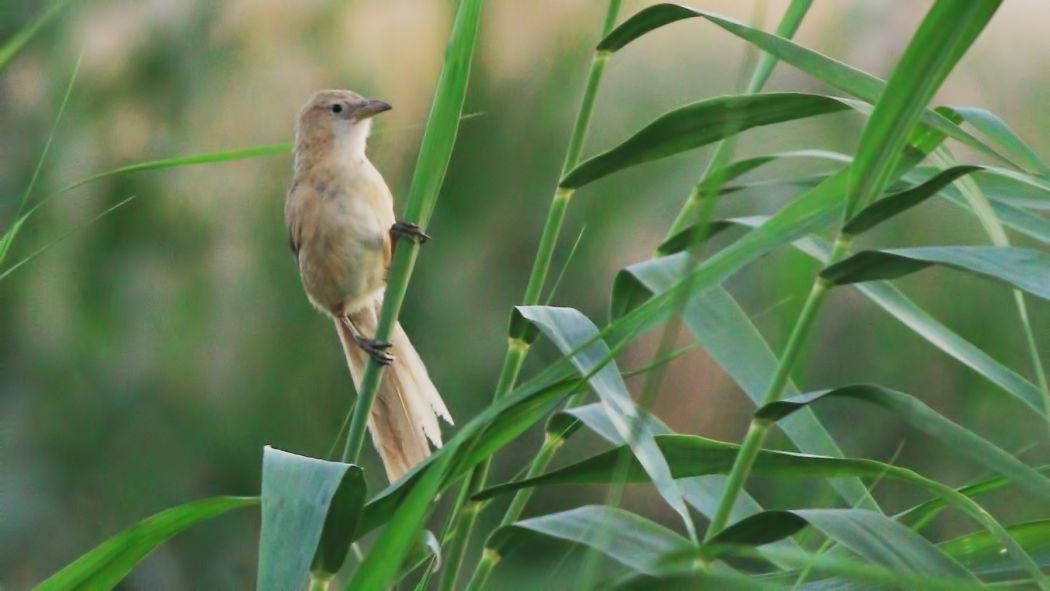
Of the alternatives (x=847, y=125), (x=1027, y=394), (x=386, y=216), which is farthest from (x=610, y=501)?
(x=847, y=125)

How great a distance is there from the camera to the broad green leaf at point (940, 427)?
0.62 meters

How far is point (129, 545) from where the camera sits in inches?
27.8

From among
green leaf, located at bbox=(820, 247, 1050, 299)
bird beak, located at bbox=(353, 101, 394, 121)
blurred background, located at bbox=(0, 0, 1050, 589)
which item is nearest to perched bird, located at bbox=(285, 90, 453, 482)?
bird beak, located at bbox=(353, 101, 394, 121)

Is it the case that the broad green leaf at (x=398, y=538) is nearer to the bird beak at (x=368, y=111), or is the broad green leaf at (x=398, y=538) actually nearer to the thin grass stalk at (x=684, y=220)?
the thin grass stalk at (x=684, y=220)

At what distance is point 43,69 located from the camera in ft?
8.19

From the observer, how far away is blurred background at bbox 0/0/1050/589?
2395mm

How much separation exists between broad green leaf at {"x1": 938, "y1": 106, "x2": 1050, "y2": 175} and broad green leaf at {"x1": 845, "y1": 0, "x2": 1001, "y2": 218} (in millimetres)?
117

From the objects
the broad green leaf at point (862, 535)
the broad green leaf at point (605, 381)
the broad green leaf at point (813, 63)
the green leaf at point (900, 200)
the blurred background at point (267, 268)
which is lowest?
the blurred background at point (267, 268)

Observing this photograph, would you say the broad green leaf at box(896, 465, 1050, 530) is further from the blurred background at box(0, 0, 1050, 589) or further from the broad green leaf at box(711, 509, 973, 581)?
the blurred background at box(0, 0, 1050, 589)

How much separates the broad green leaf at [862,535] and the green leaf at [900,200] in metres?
0.15

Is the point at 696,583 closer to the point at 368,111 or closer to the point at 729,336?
the point at 729,336

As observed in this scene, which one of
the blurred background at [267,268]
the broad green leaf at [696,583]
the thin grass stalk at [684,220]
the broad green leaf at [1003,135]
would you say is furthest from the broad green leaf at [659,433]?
the blurred background at [267,268]

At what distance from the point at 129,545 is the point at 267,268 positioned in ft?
6.52

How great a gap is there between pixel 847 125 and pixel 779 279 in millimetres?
1461
